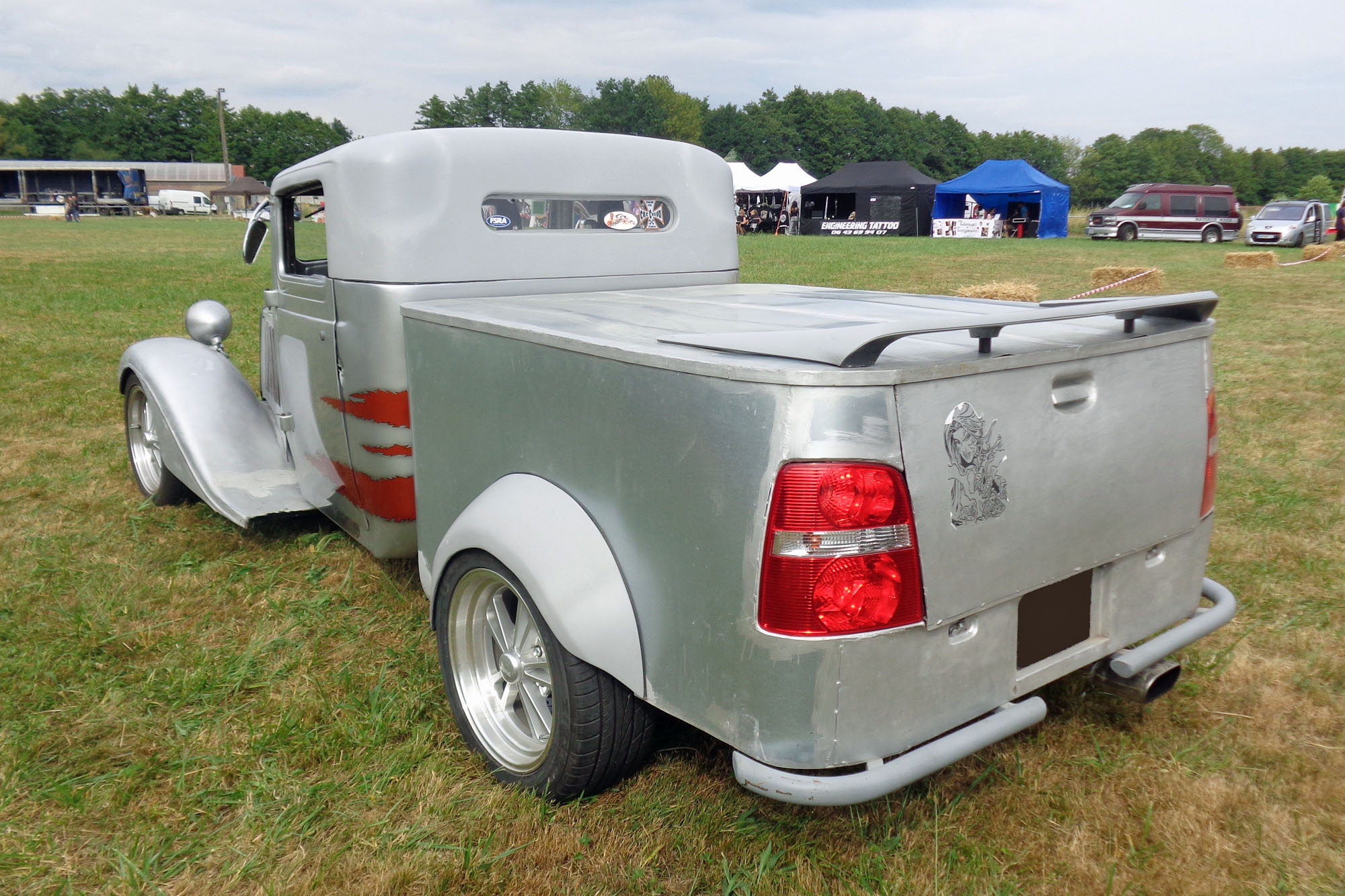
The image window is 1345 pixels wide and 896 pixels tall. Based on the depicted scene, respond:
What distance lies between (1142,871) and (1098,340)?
1300mm

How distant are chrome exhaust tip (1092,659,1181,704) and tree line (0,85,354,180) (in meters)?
116

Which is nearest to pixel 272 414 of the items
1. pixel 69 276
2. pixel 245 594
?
pixel 245 594

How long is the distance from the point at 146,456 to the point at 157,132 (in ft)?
410

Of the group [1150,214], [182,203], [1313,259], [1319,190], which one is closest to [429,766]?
[1313,259]

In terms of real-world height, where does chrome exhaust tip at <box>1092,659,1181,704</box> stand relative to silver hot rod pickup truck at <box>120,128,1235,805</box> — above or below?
below

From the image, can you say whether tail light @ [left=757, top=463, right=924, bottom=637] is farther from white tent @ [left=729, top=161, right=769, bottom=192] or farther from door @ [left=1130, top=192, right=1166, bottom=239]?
white tent @ [left=729, top=161, right=769, bottom=192]

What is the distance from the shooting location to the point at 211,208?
75562 millimetres

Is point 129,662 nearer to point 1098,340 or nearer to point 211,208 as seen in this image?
point 1098,340

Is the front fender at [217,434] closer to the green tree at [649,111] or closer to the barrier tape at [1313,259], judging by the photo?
the barrier tape at [1313,259]

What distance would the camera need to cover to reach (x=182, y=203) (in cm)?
7181

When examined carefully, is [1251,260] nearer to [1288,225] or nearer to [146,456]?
[1288,225]

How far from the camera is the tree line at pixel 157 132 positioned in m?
107

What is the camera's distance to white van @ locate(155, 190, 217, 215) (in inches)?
2783

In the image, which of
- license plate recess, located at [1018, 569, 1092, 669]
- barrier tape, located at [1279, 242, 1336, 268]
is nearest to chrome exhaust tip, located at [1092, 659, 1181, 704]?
license plate recess, located at [1018, 569, 1092, 669]
